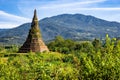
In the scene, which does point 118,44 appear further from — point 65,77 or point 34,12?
point 34,12

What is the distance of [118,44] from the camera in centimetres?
1920

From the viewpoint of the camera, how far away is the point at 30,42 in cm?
10925

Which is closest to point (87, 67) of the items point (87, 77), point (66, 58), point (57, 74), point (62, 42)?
point (87, 77)

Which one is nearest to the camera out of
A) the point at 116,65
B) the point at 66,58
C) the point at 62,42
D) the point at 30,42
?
the point at 116,65

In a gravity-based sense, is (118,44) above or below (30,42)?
above

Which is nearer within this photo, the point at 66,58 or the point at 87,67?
the point at 87,67

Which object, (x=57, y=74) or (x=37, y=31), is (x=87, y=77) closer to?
(x=57, y=74)

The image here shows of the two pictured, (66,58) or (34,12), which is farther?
(34,12)

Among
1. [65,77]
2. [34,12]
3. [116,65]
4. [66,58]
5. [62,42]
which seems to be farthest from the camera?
[62,42]

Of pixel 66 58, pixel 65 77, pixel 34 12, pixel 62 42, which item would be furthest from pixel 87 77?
pixel 62 42

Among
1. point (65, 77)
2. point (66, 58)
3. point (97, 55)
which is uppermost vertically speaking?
point (97, 55)

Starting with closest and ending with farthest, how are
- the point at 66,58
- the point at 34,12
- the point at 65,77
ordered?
1. the point at 65,77
2. the point at 66,58
3. the point at 34,12

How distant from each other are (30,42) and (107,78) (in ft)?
297

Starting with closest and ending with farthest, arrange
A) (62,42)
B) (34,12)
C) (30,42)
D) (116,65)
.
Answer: (116,65), (30,42), (34,12), (62,42)
